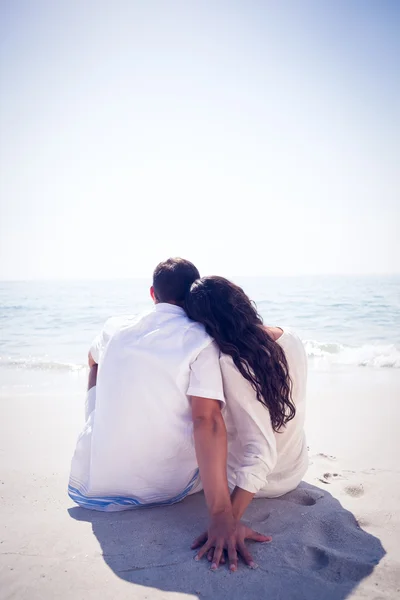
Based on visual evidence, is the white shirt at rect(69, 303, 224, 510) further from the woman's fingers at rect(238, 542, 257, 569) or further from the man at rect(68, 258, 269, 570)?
the woman's fingers at rect(238, 542, 257, 569)

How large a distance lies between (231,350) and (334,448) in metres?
2.19

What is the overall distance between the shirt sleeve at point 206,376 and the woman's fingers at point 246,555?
0.66m

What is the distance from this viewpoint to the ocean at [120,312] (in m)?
8.39

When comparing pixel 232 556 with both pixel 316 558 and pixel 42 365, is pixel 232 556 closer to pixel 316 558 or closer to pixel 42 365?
pixel 316 558

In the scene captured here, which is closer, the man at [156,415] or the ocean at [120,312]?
the man at [156,415]

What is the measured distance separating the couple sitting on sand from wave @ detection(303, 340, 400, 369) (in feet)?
20.4

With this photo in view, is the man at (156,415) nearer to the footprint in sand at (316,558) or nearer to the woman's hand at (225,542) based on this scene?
the woman's hand at (225,542)

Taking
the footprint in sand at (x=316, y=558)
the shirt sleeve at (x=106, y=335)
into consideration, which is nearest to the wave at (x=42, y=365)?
the shirt sleeve at (x=106, y=335)

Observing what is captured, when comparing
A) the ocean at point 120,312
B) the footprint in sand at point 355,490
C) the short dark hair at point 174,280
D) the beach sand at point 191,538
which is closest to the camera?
the beach sand at point 191,538

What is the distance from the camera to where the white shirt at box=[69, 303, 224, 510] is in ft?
8.20

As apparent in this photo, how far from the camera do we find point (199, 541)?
89.7 inches

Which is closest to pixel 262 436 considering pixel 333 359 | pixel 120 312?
pixel 333 359

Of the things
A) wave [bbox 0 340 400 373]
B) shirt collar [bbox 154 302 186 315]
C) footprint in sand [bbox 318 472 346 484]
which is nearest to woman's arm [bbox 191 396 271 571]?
shirt collar [bbox 154 302 186 315]

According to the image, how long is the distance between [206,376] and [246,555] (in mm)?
821
